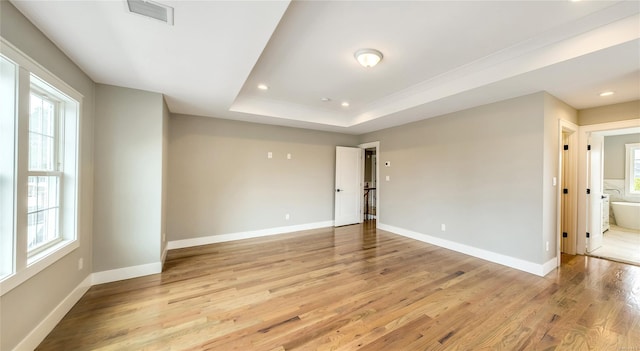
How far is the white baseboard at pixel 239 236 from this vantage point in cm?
421

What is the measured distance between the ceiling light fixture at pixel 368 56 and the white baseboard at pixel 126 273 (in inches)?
146

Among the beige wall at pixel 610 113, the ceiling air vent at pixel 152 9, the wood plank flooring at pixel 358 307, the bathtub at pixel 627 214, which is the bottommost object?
the wood plank flooring at pixel 358 307

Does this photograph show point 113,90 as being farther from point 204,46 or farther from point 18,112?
point 204,46

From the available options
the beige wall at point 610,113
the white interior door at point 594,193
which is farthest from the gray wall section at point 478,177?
the white interior door at point 594,193

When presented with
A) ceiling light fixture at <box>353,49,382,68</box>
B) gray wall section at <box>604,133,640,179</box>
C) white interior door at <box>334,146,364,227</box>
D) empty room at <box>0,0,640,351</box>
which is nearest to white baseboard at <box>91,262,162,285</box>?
empty room at <box>0,0,640,351</box>

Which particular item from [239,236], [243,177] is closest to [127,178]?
[243,177]

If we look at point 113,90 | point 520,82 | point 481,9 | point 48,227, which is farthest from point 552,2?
point 48,227

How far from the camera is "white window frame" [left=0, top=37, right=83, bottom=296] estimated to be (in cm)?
160

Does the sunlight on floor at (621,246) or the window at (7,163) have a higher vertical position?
the window at (7,163)

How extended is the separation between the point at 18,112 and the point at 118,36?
2.87 feet

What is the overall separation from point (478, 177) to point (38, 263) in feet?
17.2

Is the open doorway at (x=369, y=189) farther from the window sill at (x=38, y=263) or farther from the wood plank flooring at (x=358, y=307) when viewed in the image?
the window sill at (x=38, y=263)

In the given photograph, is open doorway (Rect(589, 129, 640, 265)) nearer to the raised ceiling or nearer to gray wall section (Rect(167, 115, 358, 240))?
the raised ceiling

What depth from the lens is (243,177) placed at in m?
4.81
